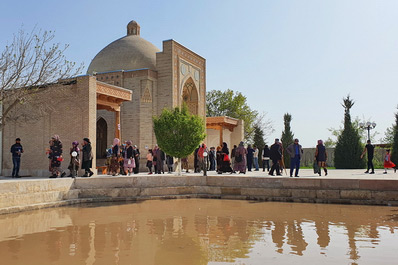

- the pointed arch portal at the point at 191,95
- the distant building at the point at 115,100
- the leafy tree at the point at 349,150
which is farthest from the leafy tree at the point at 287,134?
the pointed arch portal at the point at 191,95

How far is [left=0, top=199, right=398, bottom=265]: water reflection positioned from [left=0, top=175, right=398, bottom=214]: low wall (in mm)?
601

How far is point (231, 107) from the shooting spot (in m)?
39.4

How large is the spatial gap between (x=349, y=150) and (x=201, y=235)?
19.3 meters

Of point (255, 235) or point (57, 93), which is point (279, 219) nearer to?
point (255, 235)

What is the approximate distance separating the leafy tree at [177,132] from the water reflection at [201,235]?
168 inches

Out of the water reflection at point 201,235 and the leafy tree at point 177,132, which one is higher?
the leafy tree at point 177,132

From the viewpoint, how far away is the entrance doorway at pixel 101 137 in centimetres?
2089

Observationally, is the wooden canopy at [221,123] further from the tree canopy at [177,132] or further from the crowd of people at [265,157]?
the tree canopy at [177,132]

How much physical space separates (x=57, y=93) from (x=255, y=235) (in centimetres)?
1091

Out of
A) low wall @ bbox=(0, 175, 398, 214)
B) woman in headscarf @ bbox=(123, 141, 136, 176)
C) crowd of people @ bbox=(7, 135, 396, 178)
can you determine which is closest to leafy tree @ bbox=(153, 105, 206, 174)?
crowd of people @ bbox=(7, 135, 396, 178)

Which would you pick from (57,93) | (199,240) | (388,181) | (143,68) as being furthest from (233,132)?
(199,240)

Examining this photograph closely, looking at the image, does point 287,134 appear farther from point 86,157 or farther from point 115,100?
point 86,157

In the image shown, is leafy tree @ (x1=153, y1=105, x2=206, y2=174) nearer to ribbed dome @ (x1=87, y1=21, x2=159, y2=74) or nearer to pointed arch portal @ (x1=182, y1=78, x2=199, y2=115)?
ribbed dome @ (x1=87, y1=21, x2=159, y2=74)

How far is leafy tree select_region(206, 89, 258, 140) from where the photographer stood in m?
39.4
